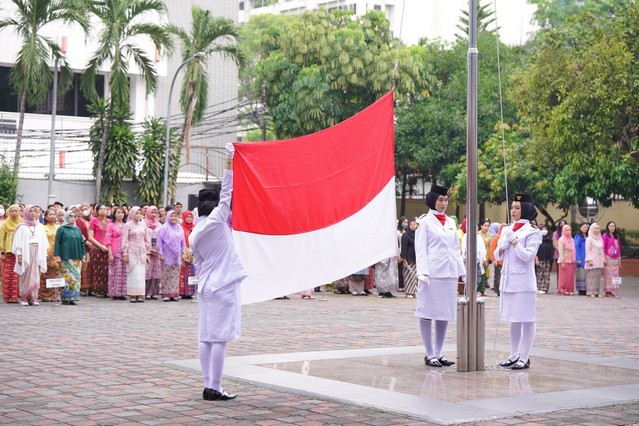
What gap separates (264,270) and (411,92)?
3708cm

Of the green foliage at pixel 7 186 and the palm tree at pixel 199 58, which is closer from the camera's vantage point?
the green foliage at pixel 7 186

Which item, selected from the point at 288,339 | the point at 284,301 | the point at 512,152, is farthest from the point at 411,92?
the point at 288,339

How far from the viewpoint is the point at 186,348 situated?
12852mm

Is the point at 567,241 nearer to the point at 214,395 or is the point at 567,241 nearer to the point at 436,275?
the point at 436,275

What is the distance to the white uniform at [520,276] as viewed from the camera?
38.1 feet

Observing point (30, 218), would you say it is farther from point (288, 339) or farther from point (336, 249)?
point (336, 249)

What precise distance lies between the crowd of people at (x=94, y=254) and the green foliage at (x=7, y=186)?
408 inches

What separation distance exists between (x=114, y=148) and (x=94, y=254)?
14.7m

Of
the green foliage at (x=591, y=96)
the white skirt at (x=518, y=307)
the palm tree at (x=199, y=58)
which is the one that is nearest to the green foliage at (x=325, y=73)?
the palm tree at (x=199, y=58)

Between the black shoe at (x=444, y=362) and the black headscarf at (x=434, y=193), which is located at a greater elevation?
the black headscarf at (x=434, y=193)

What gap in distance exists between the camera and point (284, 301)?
73.3 ft

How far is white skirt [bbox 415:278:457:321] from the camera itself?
37.9ft

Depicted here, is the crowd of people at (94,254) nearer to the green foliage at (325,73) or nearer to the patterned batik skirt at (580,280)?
the patterned batik skirt at (580,280)

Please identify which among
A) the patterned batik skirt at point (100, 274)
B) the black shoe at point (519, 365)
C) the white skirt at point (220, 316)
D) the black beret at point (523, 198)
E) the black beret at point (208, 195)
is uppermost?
the black beret at point (523, 198)
